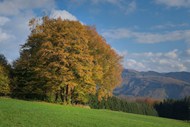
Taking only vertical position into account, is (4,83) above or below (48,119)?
above

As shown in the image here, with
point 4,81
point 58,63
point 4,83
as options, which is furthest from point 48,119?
point 4,81

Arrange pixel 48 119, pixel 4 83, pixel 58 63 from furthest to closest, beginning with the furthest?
pixel 4 83
pixel 58 63
pixel 48 119

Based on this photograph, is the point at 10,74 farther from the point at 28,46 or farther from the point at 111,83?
the point at 111,83

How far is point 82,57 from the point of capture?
177ft

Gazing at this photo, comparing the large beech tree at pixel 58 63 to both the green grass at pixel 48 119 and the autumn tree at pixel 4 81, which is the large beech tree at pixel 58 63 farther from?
the green grass at pixel 48 119

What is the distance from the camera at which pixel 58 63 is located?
171ft

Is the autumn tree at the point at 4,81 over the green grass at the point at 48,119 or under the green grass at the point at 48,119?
over

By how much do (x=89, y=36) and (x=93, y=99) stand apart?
47026 millimetres

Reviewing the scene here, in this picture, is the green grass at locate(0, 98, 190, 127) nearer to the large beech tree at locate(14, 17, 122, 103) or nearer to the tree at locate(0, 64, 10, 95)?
the large beech tree at locate(14, 17, 122, 103)

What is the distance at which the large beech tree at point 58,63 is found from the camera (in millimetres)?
52469

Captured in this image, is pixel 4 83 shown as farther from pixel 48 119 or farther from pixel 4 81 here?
pixel 48 119

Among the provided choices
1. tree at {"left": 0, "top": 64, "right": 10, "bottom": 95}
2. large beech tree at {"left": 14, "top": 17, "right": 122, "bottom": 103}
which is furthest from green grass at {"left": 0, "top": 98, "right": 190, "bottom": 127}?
tree at {"left": 0, "top": 64, "right": 10, "bottom": 95}

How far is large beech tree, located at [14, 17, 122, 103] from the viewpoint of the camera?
2066 inches

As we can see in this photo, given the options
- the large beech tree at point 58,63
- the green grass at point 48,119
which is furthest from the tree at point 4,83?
the green grass at point 48,119
